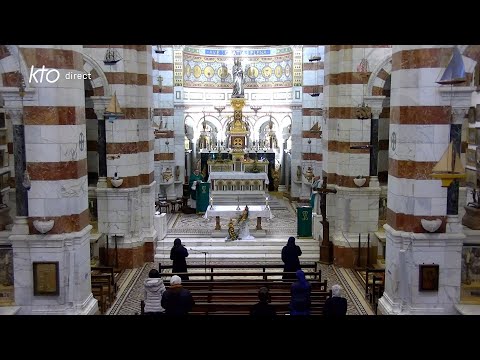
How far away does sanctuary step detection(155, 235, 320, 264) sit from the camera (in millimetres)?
15078

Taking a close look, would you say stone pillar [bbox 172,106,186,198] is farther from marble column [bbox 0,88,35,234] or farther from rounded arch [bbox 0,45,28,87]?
rounded arch [bbox 0,45,28,87]

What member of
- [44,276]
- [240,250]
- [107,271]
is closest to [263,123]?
[240,250]

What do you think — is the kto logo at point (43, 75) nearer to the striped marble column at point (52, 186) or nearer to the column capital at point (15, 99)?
the striped marble column at point (52, 186)

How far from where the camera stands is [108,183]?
1404 centimetres

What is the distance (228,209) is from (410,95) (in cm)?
886

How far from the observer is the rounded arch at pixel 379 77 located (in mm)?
13836

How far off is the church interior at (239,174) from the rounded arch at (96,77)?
3 cm

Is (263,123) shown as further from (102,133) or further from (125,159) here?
(125,159)

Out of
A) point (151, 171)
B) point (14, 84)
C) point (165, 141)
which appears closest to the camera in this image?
point (14, 84)

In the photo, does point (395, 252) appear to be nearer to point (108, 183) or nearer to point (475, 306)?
point (475, 306)

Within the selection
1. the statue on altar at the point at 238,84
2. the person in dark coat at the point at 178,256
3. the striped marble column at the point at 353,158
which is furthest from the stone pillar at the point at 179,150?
the person in dark coat at the point at 178,256
